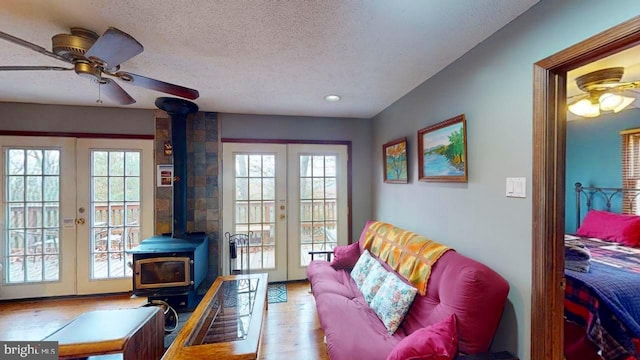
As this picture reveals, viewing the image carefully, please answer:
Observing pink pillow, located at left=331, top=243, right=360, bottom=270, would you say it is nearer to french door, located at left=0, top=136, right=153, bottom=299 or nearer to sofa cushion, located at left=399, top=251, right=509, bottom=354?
sofa cushion, located at left=399, top=251, right=509, bottom=354

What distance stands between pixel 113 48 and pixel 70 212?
278 cm

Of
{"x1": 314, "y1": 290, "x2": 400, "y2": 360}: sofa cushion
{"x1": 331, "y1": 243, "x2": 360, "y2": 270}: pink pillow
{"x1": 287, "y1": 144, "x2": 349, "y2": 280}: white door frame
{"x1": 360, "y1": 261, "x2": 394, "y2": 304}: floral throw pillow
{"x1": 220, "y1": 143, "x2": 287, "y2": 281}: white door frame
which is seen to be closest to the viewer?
{"x1": 314, "y1": 290, "x2": 400, "y2": 360}: sofa cushion

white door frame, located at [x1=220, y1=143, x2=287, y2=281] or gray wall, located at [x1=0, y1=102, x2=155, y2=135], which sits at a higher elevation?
gray wall, located at [x1=0, y1=102, x2=155, y2=135]

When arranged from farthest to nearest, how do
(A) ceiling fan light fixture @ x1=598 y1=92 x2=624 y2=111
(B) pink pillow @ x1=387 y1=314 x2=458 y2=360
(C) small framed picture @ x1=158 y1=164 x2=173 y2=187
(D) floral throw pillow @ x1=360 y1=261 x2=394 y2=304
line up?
(C) small framed picture @ x1=158 y1=164 x2=173 y2=187, (A) ceiling fan light fixture @ x1=598 y1=92 x2=624 y2=111, (D) floral throw pillow @ x1=360 y1=261 x2=394 y2=304, (B) pink pillow @ x1=387 y1=314 x2=458 y2=360

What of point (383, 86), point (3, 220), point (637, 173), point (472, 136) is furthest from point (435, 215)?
point (3, 220)

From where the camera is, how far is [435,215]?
7.59 feet

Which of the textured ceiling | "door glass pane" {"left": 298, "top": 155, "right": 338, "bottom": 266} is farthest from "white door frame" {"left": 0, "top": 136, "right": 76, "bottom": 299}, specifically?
"door glass pane" {"left": 298, "top": 155, "right": 338, "bottom": 266}

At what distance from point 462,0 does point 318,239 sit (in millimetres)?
3096

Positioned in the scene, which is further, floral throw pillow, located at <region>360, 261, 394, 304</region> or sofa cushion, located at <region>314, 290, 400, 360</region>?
floral throw pillow, located at <region>360, 261, 394, 304</region>

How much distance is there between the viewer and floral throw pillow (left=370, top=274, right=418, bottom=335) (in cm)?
178

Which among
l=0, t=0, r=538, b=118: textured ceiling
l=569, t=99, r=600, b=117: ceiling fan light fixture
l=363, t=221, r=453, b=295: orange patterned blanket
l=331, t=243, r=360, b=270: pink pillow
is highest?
l=0, t=0, r=538, b=118: textured ceiling

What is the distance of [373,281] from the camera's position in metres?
2.21

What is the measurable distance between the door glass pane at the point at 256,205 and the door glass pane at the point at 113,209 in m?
1.22

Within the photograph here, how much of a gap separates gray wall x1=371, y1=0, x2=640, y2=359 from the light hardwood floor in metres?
1.42
